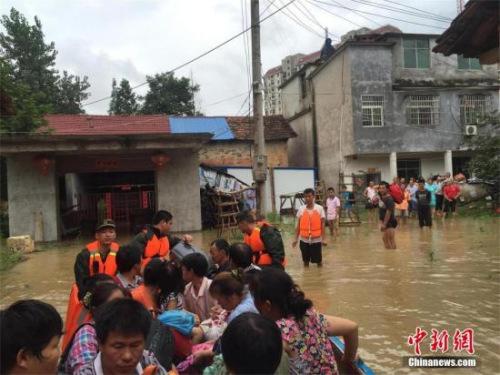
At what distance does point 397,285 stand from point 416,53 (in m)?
19.5

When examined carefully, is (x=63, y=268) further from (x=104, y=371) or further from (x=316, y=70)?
(x=316, y=70)

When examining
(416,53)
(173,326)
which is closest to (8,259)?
(173,326)

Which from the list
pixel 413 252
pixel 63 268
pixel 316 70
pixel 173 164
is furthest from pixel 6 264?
pixel 316 70

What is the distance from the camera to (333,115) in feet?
83.1

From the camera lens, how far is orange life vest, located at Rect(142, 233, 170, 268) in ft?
17.8

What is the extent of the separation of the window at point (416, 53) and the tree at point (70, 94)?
26.8 meters

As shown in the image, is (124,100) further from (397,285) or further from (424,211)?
(397,285)

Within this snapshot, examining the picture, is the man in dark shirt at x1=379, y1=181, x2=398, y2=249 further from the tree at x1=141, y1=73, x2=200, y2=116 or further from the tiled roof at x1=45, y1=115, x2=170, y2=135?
the tree at x1=141, y1=73, x2=200, y2=116

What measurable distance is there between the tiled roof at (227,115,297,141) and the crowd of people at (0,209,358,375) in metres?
21.3

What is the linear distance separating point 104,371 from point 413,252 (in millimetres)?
9969

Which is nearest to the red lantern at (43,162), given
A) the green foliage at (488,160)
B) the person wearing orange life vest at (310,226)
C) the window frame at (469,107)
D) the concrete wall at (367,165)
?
the person wearing orange life vest at (310,226)

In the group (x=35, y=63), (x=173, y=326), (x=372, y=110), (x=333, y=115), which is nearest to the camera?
(x=173, y=326)

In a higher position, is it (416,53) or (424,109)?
(416,53)

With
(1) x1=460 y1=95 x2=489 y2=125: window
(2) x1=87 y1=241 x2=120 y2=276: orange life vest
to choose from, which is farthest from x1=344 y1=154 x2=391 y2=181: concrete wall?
(2) x1=87 y1=241 x2=120 y2=276: orange life vest
